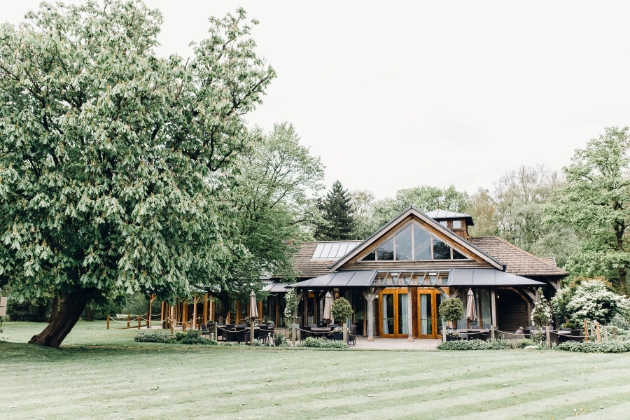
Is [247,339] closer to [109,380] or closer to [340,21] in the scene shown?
[109,380]

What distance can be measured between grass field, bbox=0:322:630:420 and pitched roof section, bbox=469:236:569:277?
10.1 meters

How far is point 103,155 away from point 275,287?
15.0m

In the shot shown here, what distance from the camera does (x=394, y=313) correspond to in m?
24.9

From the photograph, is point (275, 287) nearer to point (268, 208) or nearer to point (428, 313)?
point (268, 208)

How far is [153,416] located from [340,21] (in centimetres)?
1053

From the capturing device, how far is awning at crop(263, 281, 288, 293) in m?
27.3

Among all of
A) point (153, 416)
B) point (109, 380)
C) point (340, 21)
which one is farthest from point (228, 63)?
point (153, 416)

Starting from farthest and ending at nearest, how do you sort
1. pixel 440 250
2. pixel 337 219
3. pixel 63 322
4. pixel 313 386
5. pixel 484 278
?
1. pixel 337 219
2. pixel 440 250
3. pixel 484 278
4. pixel 63 322
5. pixel 313 386

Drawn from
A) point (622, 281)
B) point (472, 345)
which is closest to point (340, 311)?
point (472, 345)

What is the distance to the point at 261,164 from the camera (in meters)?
28.3

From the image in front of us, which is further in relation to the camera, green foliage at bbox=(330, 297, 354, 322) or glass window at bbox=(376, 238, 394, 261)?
glass window at bbox=(376, 238, 394, 261)

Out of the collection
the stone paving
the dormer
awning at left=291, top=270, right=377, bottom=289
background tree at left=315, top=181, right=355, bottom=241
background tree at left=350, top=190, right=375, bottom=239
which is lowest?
the stone paving

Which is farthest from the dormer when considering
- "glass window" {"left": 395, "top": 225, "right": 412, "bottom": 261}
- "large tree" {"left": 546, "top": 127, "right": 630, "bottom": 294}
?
"large tree" {"left": 546, "top": 127, "right": 630, "bottom": 294}

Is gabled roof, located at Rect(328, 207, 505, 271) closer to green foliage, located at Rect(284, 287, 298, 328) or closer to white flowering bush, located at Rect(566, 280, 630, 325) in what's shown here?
green foliage, located at Rect(284, 287, 298, 328)
